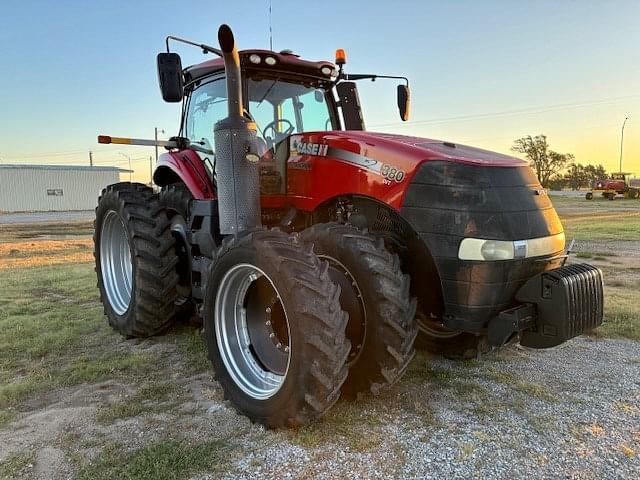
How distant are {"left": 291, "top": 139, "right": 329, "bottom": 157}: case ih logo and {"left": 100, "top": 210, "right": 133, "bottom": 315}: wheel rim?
7.95ft

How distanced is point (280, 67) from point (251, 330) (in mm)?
2200

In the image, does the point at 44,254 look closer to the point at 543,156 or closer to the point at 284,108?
the point at 284,108

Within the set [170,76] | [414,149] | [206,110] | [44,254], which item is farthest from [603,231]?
[44,254]

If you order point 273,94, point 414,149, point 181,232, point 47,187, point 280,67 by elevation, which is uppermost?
point 280,67

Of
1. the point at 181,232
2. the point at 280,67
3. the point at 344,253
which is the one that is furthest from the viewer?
the point at 181,232

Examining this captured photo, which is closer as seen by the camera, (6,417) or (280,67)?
(6,417)

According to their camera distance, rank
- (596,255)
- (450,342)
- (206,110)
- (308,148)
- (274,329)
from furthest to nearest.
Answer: (596,255) → (206,110) → (450,342) → (308,148) → (274,329)

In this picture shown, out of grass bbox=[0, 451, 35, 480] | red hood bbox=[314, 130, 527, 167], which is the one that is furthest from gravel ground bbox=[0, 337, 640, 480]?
red hood bbox=[314, 130, 527, 167]

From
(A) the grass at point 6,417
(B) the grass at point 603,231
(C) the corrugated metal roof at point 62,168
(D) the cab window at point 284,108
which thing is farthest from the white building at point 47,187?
(A) the grass at point 6,417

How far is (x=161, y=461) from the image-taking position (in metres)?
2.56

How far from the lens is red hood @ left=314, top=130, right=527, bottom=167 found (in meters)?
3.06

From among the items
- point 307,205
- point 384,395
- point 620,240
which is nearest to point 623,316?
point 384,395

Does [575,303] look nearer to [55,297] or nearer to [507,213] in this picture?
[507,213]

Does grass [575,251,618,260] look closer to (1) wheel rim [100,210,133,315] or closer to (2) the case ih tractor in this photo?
(2) the case ih tractor
